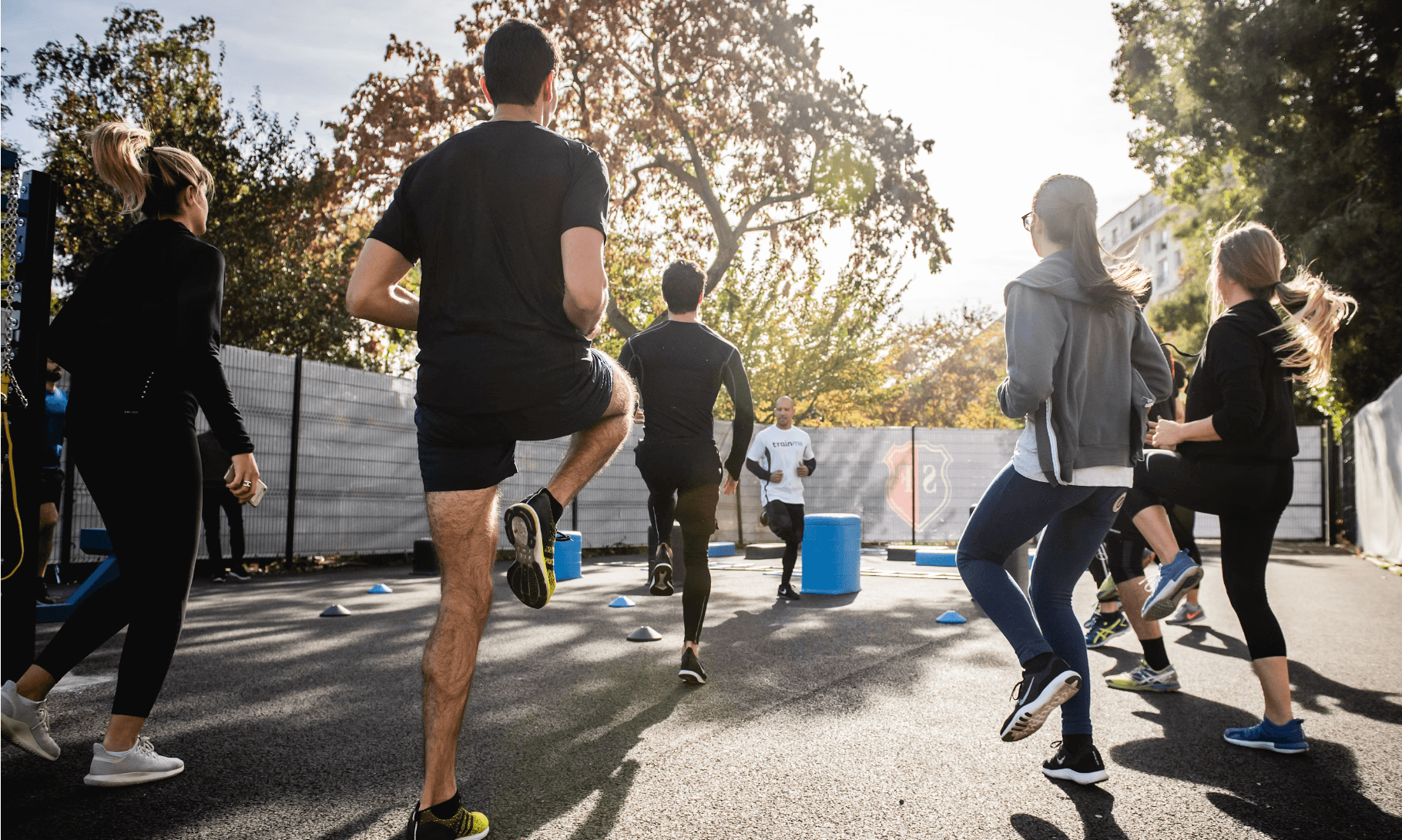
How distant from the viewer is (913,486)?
17578 millimetres

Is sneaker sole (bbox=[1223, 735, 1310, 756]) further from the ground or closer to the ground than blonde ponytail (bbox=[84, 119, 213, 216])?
closer to the ground

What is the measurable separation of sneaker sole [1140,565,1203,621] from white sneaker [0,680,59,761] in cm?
401

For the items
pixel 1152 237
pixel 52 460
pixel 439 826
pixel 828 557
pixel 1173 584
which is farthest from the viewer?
pixel 1152 237

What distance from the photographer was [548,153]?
2217 millimetres

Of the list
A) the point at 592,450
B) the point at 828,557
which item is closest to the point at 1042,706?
the point at 592,450

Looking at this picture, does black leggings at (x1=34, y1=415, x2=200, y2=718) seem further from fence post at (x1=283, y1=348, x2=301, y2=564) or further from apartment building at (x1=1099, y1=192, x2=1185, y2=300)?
apartment building at (x1=1099, y1=192, x2=1185, y2=300)

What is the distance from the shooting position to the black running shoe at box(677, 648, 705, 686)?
418cm

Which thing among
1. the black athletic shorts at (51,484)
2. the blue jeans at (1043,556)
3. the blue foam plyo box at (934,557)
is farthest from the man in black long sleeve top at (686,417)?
the blue foam plyo box at (934,557)

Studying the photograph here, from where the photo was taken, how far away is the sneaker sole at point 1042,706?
261cm

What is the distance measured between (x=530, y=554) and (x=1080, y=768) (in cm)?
187

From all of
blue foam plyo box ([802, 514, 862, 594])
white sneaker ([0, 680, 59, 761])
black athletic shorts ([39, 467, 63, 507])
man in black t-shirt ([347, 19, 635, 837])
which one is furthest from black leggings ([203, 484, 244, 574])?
man in black t-shirt ([347, 19, 635, 837])

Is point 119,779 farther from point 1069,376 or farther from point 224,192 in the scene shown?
point 224,192

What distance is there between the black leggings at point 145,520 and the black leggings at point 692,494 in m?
2.12

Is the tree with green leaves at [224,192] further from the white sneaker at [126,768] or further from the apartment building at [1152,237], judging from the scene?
the apartment building at [1152,237]
